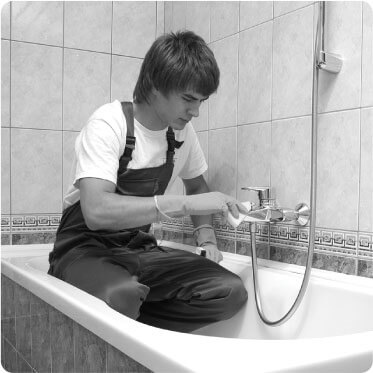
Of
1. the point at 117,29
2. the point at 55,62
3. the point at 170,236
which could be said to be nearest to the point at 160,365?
the point at 170,236

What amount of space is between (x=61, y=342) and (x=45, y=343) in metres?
0.16

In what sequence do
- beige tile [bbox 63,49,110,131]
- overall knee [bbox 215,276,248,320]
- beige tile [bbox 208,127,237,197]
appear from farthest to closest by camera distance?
beige tile [bbox 63,49,110,131] → beige tile [bbox 208,127,237,197] → overall knee [bbox 215,276,248,320]

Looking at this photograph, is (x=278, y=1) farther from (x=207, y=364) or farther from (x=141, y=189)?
(x=207, y=364)

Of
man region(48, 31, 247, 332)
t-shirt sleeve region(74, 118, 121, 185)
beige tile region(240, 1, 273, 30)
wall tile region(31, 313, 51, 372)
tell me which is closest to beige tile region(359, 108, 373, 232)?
man region(48, 31, 247, 332)

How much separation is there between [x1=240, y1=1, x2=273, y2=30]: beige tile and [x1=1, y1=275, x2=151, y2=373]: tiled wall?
46.9 inches

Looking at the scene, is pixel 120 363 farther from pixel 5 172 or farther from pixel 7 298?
pixel 5 172

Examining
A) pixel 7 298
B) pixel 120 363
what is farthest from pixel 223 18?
pixel 120 363

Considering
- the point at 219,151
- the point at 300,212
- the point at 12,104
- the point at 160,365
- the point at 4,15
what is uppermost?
the point at 4,15

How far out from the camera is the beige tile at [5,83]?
6.72 ft

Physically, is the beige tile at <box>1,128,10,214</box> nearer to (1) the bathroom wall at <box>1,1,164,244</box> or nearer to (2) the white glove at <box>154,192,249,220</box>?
(1) the bathroom wall at <box>1,1,164,244</box>

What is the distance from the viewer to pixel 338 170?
145cm

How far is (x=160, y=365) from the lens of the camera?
31.3 inches

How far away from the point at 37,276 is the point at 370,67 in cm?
110

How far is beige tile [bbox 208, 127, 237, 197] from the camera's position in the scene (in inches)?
74.5
